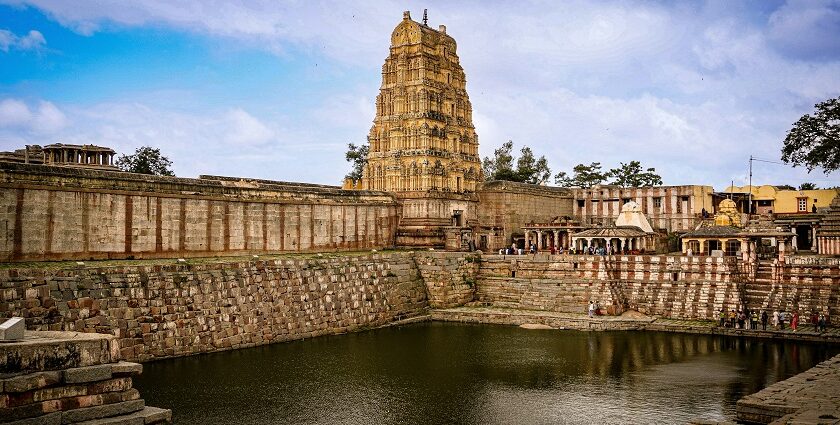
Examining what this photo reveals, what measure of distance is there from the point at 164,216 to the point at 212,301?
Result: 564cm

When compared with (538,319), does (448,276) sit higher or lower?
→ higher

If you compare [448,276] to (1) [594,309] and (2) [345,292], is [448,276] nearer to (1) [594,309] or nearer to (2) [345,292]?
(2) [345,292]

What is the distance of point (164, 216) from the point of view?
116 ft

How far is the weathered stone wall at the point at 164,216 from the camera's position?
2959 cm

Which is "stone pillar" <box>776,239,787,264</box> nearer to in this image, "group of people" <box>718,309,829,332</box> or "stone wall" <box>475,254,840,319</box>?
"stone wall" <box>475,254,840,319</box>

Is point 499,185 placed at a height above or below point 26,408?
above

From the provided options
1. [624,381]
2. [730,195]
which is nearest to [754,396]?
[624,381]

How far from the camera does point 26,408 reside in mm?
12836

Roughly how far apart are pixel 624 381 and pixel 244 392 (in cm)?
1323

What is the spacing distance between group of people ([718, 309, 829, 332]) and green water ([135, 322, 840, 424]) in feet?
5.58

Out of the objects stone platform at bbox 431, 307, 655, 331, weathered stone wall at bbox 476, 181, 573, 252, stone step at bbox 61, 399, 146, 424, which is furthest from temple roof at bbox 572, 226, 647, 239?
stone step at bbox 61, 399, 146, 424

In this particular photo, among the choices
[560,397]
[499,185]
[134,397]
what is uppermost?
[499,185]

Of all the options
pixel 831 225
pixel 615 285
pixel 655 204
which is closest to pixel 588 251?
pixel 615 285

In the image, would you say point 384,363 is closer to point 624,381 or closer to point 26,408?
point 624,381
